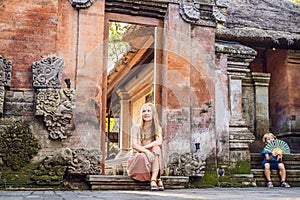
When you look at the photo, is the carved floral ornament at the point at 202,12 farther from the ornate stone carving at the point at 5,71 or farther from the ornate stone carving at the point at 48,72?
the ornate stone carving at the point at 5,71

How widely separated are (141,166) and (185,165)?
4.37 ft

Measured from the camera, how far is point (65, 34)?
24.7 feet

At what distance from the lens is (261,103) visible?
10.9 metres

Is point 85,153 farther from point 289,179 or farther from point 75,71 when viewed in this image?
point 289,179

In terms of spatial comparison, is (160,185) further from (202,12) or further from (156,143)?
(202,12)

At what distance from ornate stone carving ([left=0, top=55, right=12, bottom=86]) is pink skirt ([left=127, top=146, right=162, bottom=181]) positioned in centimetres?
236

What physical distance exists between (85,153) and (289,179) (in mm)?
4032

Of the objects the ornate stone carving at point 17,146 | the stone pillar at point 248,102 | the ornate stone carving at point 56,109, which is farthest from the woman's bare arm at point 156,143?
the stone pillar at point 248,102

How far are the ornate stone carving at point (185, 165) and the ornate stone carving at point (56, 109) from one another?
1.97 m

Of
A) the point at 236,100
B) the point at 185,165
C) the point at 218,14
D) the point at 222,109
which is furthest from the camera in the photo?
the point at 236,100

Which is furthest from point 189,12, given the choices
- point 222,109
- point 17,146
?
point 17,146

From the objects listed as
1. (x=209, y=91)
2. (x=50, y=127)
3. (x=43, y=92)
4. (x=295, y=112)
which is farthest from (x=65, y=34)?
(x=295, y=112)

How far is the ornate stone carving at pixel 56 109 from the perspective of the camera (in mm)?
7055

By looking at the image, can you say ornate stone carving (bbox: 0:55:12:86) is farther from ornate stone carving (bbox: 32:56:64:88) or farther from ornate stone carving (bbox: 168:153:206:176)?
ornate stone carving (bbox: 168:153:206:176)
